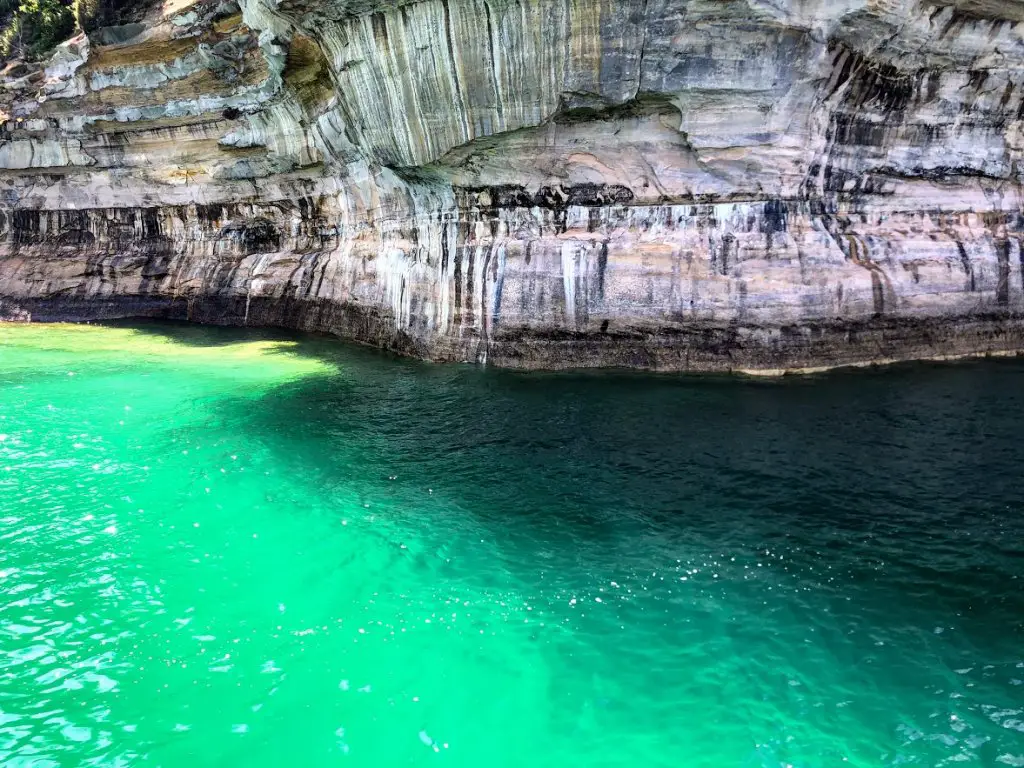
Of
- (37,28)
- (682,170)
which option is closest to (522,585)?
(682,170)

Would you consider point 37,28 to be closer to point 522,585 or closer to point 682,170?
point 682,170

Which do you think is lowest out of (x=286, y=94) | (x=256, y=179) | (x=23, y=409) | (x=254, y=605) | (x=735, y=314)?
(x=254, y=605)

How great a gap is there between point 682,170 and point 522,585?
1095 centimetres

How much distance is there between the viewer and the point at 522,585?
6.57m

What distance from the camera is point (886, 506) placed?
26.5 ft

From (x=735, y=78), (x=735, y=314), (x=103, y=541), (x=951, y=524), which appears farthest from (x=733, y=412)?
(x=103, y=541)

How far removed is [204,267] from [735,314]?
2025 cm

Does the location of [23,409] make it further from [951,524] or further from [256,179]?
[951,524]

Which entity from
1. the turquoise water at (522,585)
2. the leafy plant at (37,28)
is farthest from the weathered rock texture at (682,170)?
the leafy plant at (37,28)

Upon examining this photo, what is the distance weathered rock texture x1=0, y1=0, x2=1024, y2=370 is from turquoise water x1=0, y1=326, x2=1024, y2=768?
3.04 m

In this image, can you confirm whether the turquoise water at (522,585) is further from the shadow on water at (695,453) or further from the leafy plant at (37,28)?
the leafy plant at (37,28)

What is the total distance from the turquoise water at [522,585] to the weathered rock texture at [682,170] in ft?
9.98

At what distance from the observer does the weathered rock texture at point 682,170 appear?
13.2 metres

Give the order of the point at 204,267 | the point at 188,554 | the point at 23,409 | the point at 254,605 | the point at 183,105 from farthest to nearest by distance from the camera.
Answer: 1. the point at 204,267
2. the point at 183,105
3. the point at 23,409
4. the point at 188,554
5. the point at 254,605
